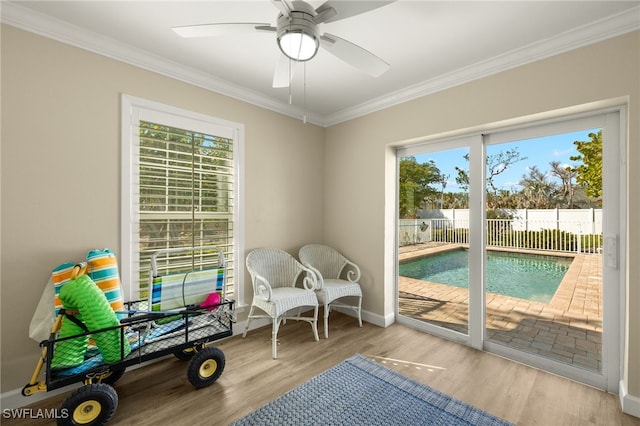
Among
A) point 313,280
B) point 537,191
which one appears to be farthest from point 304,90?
point 537,191

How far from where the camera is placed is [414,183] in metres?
3.32

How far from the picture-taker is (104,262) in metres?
2.06

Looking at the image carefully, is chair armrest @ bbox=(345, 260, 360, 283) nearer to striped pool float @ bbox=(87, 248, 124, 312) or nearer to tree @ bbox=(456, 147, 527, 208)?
tree @ bbox=(456, 147, 527, 208)

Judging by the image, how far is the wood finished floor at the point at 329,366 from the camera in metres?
1.85

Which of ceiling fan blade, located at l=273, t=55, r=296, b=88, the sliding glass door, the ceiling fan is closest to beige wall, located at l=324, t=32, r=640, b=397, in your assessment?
the sliding glass door

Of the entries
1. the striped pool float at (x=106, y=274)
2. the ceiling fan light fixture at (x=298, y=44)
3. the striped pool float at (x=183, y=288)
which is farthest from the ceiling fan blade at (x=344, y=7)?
the striped pool float at (x=106, y=274)

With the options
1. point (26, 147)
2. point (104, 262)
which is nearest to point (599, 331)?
point (104, 262)

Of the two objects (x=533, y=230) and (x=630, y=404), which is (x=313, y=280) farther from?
(x=630, y=404)

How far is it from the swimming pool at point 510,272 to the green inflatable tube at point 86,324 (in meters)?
2.90

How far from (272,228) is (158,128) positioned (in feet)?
5.10

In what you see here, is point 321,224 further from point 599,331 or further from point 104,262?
point 599,331

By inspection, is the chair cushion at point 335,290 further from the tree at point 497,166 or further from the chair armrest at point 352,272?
the tree at point 497,166

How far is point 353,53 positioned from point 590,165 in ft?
6.84

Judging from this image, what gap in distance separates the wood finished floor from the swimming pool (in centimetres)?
62
